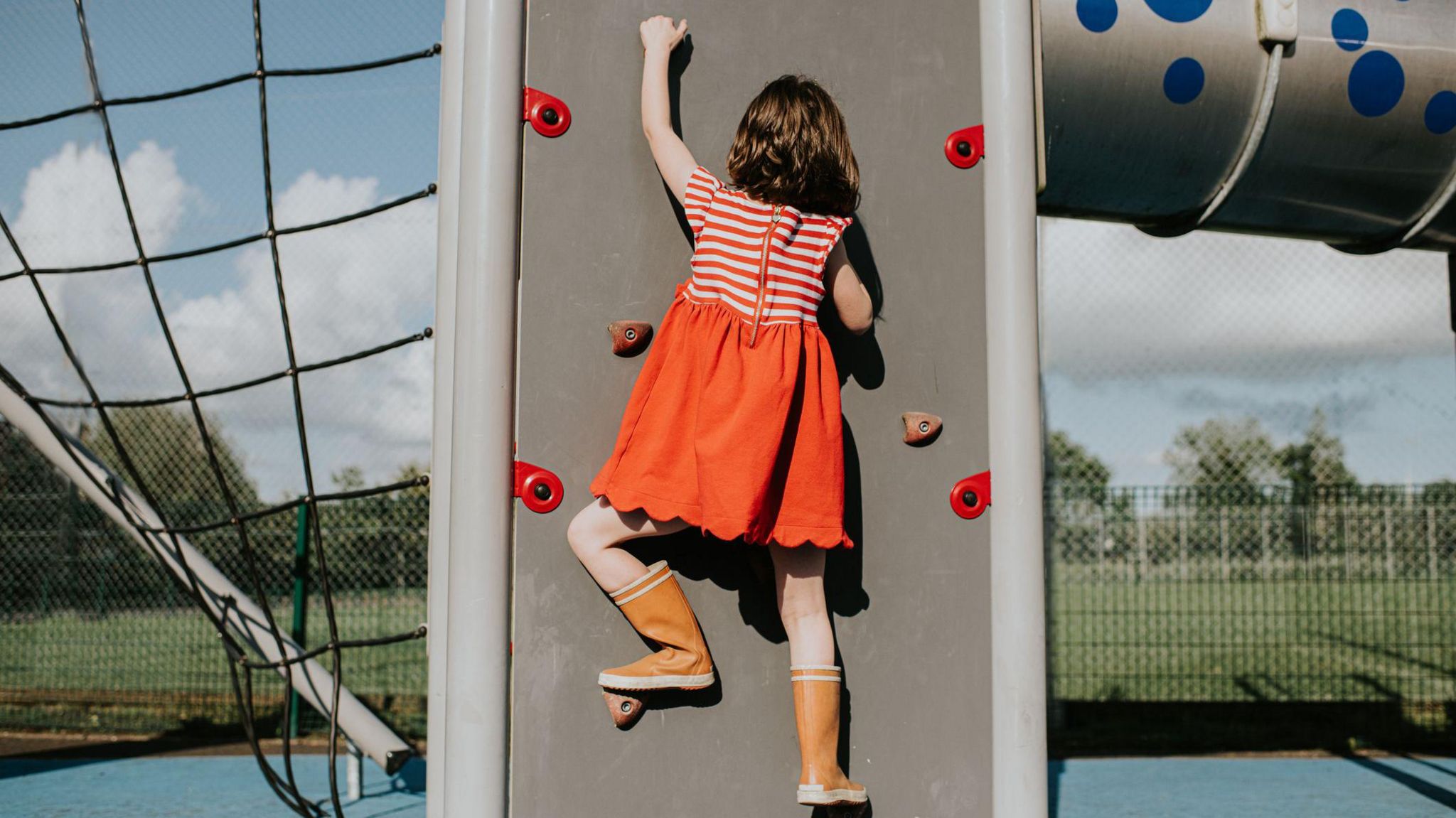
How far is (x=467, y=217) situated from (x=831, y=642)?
86 cm

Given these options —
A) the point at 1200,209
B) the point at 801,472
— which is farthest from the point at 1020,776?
the point at 1200,209

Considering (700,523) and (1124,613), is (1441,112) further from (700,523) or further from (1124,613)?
(1124,613)

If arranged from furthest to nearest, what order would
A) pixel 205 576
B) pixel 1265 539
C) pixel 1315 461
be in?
pixel 1315 461 → pixel 1265 539 → pixel 205 576

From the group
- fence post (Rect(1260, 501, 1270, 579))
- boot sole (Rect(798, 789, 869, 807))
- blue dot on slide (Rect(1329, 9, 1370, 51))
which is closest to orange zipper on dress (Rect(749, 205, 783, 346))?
boot sole (Rect(798, 789, 869, 807))

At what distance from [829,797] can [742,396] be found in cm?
61

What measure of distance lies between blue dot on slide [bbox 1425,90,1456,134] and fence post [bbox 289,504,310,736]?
4754 millimetres

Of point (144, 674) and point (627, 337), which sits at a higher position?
point (627, 337)

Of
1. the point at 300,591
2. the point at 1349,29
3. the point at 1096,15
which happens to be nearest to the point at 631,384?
the point at 1096,15

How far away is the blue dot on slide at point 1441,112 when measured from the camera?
2.46 metres

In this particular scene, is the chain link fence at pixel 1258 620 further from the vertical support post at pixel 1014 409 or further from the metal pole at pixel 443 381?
the metal pole at pixel 443 381

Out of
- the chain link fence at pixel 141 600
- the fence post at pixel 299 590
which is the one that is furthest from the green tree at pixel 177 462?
the fence post at pixel 299 590

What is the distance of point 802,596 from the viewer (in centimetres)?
167

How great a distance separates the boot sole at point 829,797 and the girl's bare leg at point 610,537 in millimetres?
409

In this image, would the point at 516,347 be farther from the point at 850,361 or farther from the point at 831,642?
the point at 831,642
